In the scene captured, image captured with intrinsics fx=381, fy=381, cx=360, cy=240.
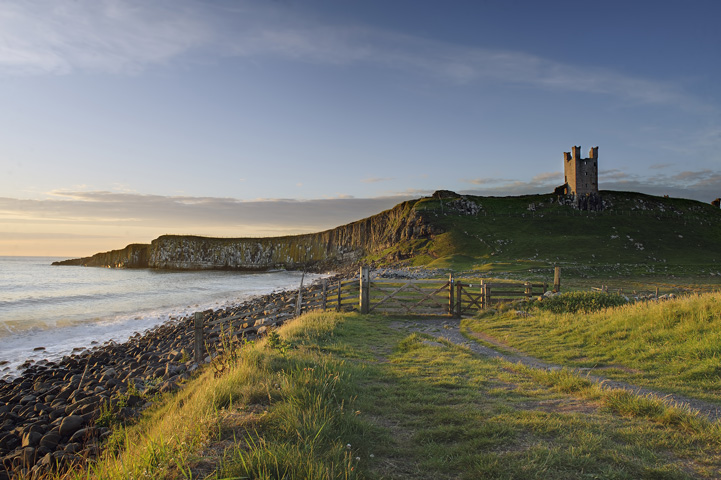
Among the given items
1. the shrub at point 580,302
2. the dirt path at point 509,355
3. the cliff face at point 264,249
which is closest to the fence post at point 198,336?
the dirt path at point 509,355

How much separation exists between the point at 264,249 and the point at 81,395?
5311 inches

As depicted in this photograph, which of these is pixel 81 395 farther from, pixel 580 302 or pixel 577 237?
pixel 577 237

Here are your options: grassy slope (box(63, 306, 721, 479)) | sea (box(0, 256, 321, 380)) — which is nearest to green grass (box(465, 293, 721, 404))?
grassy slope (box(63, 306, 721, 479))

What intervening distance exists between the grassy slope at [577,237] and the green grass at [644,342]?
1256 inches

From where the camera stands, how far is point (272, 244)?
14350 cm

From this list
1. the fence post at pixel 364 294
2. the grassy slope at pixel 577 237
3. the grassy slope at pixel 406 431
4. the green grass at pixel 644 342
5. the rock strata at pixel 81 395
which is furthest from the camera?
the grassy slope at pixel 577 237

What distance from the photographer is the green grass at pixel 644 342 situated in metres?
8.22

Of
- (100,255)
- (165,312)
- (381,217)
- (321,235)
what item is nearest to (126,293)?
(165,312)

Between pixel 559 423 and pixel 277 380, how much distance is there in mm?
4364

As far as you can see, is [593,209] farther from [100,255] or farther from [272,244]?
[100,255]

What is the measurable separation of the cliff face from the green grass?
267 ft

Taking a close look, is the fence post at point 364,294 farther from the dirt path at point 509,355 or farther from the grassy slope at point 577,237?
the grassy slope at point 577,237

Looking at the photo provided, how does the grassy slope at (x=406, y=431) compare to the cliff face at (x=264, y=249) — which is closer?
the grassy slope at (x=406, y=431)

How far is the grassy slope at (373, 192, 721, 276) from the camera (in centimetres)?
5262
